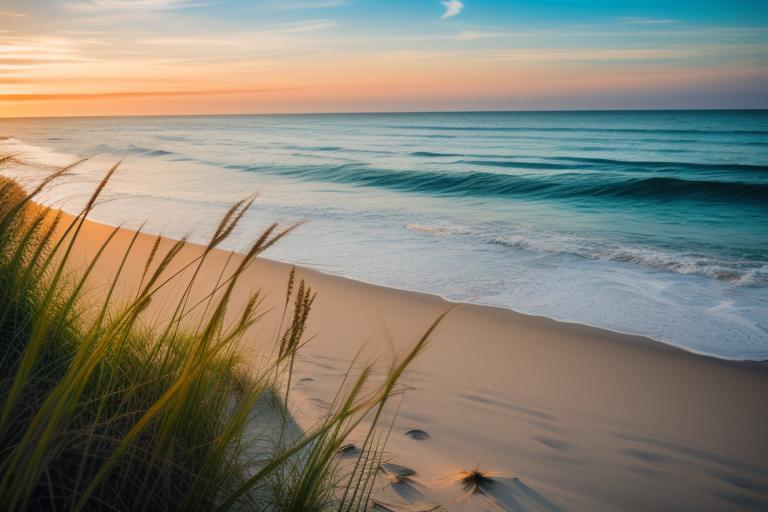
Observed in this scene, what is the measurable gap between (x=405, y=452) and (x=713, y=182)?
2188 centimetres

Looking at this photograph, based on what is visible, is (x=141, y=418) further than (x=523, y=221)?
No

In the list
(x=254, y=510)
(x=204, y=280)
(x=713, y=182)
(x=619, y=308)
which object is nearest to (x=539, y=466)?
(x=254, y=510)

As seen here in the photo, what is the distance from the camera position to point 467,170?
84.4 feet

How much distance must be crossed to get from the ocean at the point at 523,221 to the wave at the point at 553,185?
0.25ft

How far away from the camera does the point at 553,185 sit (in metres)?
21.5

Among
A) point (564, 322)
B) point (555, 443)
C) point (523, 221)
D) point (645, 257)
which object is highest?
point (523, 221)

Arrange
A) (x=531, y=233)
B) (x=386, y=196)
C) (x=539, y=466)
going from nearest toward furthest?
(x=539, y=466)
(x=531, y=233)
(x=386, y=196)

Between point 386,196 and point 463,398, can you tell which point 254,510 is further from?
point 386,196

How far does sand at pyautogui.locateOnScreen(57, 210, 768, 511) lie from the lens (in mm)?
3301

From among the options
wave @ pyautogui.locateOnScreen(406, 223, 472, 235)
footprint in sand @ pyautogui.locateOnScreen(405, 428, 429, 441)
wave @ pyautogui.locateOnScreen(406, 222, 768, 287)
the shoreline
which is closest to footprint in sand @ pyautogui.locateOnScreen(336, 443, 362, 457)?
footprint in sand @ pyautogui.locateOnScreen(405, 428, 429, 441)

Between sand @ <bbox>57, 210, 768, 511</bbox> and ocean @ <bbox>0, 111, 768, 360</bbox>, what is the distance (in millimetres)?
753

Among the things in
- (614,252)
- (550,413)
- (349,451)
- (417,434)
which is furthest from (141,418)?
(614,252)

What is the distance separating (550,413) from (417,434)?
3.78 ft

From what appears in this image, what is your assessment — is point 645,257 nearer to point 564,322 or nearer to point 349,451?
point 564,322
